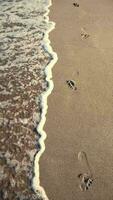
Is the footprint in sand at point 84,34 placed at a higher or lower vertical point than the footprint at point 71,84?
higher

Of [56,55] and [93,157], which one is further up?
[56,55]

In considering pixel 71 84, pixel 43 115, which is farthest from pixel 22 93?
pixel 71 84

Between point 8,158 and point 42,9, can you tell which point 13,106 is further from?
point 42,9

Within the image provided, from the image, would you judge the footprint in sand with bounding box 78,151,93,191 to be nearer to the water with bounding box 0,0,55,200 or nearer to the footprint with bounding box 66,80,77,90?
the water with bounding box 0,0,55,200

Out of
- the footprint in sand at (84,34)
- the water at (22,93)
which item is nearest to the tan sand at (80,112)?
the footprint in sand at (84,34)

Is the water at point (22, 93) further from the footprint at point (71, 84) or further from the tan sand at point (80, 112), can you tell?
the footprint at point (71, 84)

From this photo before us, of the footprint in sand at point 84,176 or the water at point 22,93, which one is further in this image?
the water at point 22,93

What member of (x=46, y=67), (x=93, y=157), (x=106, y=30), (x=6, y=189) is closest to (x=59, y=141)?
(x=93, y=157)

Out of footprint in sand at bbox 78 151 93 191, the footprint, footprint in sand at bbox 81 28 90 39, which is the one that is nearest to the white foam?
the footprint
